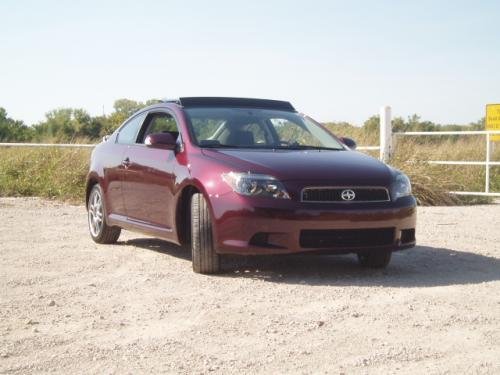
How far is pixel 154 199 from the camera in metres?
7.80

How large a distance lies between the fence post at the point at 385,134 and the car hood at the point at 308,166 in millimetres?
8594

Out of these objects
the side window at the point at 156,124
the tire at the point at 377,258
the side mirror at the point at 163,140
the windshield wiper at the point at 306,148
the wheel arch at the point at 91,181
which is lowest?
the tire at the point at 377,258

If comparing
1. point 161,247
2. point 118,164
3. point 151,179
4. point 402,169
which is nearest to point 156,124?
point 118,164

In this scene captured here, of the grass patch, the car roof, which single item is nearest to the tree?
the grass patch

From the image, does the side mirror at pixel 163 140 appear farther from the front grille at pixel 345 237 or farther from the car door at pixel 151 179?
the front grille at pixel 345 237

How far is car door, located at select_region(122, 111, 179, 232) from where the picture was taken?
7.52 meters

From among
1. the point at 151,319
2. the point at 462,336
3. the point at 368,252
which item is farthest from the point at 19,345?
the point at 368,252

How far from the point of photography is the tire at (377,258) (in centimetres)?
731

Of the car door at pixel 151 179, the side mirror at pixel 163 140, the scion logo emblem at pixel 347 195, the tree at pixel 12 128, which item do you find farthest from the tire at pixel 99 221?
the tree at pixel 12 128

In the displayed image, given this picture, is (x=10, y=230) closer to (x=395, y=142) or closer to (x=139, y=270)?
(x=139, y=270)

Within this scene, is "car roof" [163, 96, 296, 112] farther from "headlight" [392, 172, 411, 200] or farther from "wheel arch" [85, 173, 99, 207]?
"headlight" [392, 172, 411, 200]

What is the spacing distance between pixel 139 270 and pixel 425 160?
30.2 ft

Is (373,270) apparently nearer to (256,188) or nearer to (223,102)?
(256,188)

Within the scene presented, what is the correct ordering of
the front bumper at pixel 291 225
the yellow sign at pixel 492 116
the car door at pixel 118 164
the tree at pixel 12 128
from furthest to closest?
the tree at pixel 12 128 < the yellow sign at pixel 492 116 < the car door at pixel 118 164 < the front bumper at pixel 291 225
